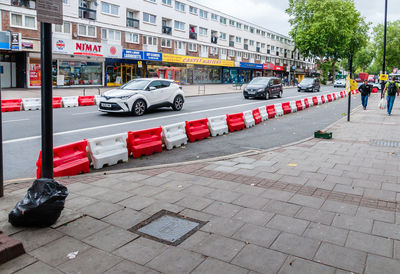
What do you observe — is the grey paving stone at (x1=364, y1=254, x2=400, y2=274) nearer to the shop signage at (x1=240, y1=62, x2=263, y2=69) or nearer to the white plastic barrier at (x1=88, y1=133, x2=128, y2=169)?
the white plastic barrier at (x1=88, y1=133, x2=128, y2=169)

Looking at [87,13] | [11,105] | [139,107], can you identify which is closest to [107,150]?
[139,107]

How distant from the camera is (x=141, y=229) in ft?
13.6

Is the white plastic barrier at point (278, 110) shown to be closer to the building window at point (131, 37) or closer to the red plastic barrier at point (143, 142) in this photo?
the red plastic barrier at point (143, 142)

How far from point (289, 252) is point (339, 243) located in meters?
0.61

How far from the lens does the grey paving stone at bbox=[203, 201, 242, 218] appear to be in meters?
4.61

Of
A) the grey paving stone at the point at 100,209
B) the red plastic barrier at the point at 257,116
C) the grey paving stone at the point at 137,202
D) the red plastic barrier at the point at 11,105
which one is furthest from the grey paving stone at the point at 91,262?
the red plastic barrier at the point at 11,105

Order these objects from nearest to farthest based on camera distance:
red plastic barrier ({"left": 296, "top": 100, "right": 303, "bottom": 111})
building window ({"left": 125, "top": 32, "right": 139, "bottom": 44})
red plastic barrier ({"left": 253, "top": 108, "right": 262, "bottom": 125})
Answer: red plastic barrier ({"left": 253, "top": 108, "right": 262, "bottom": 125}) < red plastic barrier ({"left": 296, "top": 100, "right": 303, "bottom": 111}) < building window ({"left": 125, "top": 32, "right": 139, "bottom": 44})

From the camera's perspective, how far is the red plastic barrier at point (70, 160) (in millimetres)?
6187

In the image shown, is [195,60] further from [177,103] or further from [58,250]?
[58,250]

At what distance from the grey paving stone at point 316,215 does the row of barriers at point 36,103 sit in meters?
15.0

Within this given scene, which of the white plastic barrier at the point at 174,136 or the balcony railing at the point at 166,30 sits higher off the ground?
the balcony railing at the point at 166,30

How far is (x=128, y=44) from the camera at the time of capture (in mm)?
38562

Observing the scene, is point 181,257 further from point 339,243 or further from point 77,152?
point 77,152

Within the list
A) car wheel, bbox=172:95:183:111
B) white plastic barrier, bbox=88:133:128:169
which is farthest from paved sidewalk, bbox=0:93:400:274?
car wheel, bbox=172:95:183:111
